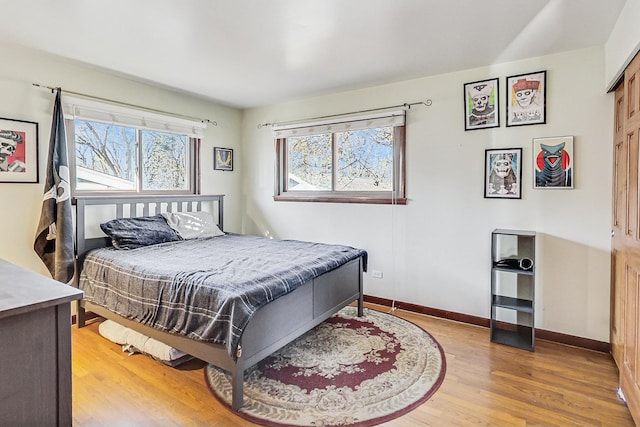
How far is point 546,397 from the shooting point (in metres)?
2.15

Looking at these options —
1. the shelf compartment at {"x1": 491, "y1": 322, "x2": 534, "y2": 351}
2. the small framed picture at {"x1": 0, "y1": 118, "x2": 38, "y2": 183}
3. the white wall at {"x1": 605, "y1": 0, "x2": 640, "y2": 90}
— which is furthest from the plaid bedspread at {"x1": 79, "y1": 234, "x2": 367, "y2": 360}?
the white wall at {"x1": 605, "y1": 0, "x2": 640, "y2": 90}

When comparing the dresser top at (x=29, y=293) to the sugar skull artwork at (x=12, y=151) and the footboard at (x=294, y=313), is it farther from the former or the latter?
the sugar skull artwork at (x=12, y=151)

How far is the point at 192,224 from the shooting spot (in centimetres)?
388

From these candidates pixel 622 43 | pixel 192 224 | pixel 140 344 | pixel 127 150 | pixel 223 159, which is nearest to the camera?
pixel 622 43

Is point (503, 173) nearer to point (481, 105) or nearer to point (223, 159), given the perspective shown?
point (481, 105)

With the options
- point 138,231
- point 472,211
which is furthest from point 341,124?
point 138,231

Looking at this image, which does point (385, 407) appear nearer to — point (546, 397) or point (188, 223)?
point (546, 397)

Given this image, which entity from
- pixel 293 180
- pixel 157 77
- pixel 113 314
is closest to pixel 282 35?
pixel 157 77

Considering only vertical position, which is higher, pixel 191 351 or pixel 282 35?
pixel 282 35

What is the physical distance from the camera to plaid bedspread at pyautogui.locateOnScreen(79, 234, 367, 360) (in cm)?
204

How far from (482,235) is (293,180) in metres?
2.36

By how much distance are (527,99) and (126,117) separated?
150 inches

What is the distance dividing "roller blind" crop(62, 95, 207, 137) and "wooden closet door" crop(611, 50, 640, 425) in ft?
Answer: 13.1

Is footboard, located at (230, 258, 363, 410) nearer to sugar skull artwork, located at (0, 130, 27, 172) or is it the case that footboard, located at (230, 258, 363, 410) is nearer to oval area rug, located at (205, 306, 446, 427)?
oval area rug, located at (205, 306, 446, 427)
